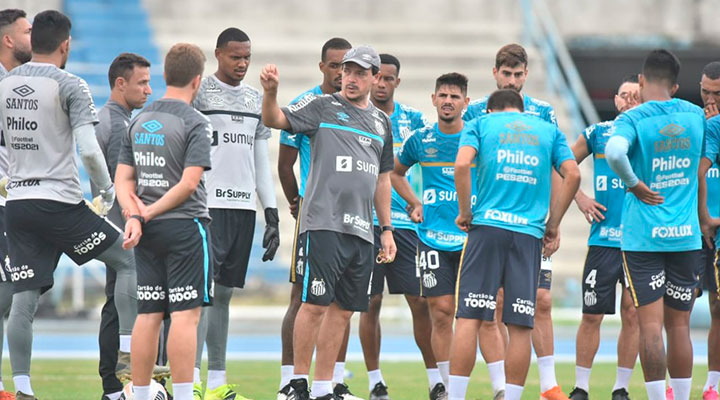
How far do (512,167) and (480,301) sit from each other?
3.20 feet

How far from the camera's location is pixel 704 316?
71.7ft

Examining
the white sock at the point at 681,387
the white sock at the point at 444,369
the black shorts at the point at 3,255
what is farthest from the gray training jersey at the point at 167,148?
the white sock at the point at 681,387

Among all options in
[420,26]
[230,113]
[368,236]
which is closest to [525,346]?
[368,236]

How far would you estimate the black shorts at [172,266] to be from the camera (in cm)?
713

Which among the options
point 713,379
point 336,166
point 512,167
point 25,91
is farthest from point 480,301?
point 25,91

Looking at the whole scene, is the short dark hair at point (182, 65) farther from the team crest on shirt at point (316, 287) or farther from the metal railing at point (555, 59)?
the metal railing at point (555, 59)

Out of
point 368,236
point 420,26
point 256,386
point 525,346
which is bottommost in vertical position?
point 256,386

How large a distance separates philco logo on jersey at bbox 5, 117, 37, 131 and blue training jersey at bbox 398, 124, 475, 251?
10.5 ft

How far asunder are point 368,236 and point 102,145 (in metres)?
2.23

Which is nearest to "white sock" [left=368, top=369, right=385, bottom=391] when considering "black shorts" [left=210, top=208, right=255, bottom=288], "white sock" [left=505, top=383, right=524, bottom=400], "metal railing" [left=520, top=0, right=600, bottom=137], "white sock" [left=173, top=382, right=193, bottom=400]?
"black shorts" [left=210, top=208, right=255, bottom=288]

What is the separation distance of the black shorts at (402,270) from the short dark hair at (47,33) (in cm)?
334

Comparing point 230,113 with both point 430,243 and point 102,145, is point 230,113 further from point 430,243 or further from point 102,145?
point 430,243

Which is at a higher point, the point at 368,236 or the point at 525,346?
the point at 368,236

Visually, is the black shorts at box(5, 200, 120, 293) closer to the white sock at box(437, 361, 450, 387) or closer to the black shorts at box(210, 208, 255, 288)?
the black shorts at box(210, 208, 255, 288)
